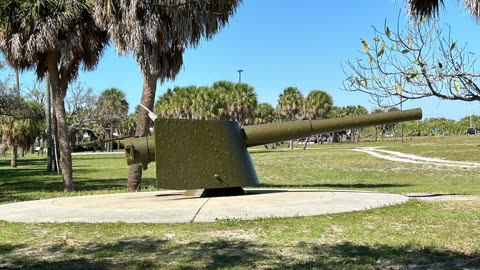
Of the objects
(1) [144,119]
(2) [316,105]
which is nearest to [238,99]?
(2) [316,105]

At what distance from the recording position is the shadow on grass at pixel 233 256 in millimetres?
5297

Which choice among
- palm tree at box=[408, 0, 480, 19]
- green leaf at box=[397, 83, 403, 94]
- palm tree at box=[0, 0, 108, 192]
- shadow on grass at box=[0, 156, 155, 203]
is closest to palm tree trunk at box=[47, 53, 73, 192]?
palm tree at box=[0, 0, 108, 192]

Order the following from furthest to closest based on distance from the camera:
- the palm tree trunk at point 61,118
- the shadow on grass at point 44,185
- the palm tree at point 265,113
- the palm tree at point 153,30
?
the palm tree at point 265,113, the palm tree trunk at point 61,118, the shadow on grass at point 44,185, the palm tree at point 153,30

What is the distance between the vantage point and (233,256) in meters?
5.68

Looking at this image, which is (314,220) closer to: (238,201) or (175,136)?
(238,201)

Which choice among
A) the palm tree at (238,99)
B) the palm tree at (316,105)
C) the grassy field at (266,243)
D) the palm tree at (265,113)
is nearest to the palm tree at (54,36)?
the grassy field at (266,243)

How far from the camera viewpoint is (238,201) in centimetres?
908

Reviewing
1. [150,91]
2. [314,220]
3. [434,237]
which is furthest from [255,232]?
[150,91]

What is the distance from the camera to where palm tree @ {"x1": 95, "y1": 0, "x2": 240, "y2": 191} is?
44.5 ft

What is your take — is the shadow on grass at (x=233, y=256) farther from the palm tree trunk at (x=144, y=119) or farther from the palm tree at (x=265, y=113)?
the palm tree at (x=265, y=113)

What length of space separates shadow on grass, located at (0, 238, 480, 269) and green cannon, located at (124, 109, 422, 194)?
2914 millimetres

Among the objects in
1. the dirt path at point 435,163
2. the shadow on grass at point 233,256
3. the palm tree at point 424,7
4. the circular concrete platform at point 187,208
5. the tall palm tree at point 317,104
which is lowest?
the dirt path at point 435,163

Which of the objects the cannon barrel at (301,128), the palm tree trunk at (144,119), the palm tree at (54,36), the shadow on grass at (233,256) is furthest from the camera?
the palm tree at (54,36)

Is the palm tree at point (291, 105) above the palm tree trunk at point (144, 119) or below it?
above
